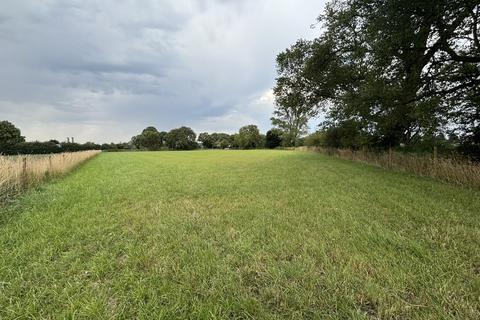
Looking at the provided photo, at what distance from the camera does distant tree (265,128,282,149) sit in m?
71.6

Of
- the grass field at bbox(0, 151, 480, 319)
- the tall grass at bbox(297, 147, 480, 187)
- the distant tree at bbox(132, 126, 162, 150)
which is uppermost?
the distant tree at bbox(132, 126, 162, 150)

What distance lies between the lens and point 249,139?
8400 cm

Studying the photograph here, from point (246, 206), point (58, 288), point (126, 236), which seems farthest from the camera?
point (246, 206)

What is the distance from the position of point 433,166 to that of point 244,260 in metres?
9.99

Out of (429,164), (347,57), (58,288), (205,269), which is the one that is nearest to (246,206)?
(205,269)

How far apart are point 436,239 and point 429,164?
318 inches

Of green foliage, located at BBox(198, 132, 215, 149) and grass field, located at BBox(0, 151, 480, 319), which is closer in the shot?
grass field, located at BBox(0, 151, 480, 319)

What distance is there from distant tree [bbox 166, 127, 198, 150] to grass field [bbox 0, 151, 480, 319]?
85.3 m

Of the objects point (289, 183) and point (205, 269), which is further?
point (289, 183)

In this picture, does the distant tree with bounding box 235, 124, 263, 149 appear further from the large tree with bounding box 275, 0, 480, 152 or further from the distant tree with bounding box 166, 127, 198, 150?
the large tree with bounding box 275, 0, 480, 152

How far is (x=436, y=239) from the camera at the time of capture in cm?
355

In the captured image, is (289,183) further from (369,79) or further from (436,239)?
(369,79)

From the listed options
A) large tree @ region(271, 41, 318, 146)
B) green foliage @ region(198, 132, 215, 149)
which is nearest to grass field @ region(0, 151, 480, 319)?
large tree @ region(271, 41, 318, 146)

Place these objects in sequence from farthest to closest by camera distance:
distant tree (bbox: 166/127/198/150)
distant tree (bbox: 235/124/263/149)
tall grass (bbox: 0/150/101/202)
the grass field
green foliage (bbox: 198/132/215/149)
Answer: green foliage (bbox: 198/132/215/149) < distant tree (bbox: 166/127/198/150) < distant tree (bbox: 235/124/263/149) < tall grass (bbox: 0/150/101/202) < the grass field
